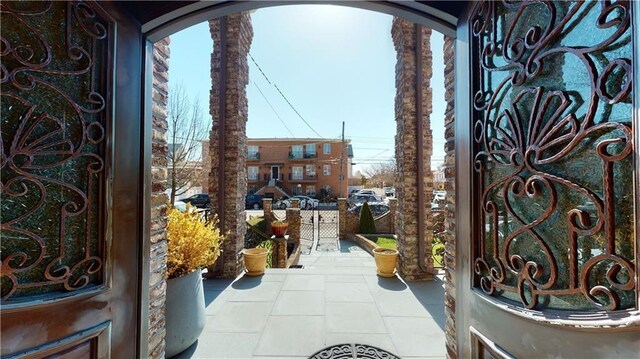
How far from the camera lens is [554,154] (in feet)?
2.94

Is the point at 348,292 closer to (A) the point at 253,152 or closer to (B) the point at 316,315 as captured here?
(B) the point at 316,315

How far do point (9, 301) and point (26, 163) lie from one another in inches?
19.9

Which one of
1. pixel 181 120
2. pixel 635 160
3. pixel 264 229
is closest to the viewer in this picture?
pixel 635 160

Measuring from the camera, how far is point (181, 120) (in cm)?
724

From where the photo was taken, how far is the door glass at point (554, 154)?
0.74 metres

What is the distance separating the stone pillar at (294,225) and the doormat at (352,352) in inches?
211

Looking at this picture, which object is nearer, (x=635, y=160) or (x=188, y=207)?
(x=635, y=160)

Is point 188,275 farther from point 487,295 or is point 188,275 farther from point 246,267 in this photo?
point 487,295

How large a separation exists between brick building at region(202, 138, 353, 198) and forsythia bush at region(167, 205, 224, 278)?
22526mm

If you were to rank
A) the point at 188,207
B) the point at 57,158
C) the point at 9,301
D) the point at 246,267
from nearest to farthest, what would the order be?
the point at 9,301
the point at 57,158
the point at 188,207
the point at 246,267

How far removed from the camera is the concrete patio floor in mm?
2316

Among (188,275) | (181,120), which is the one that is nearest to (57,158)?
(188,275)

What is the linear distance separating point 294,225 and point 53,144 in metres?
6.95

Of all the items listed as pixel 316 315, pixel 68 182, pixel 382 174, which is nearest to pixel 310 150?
pixel 382 174
